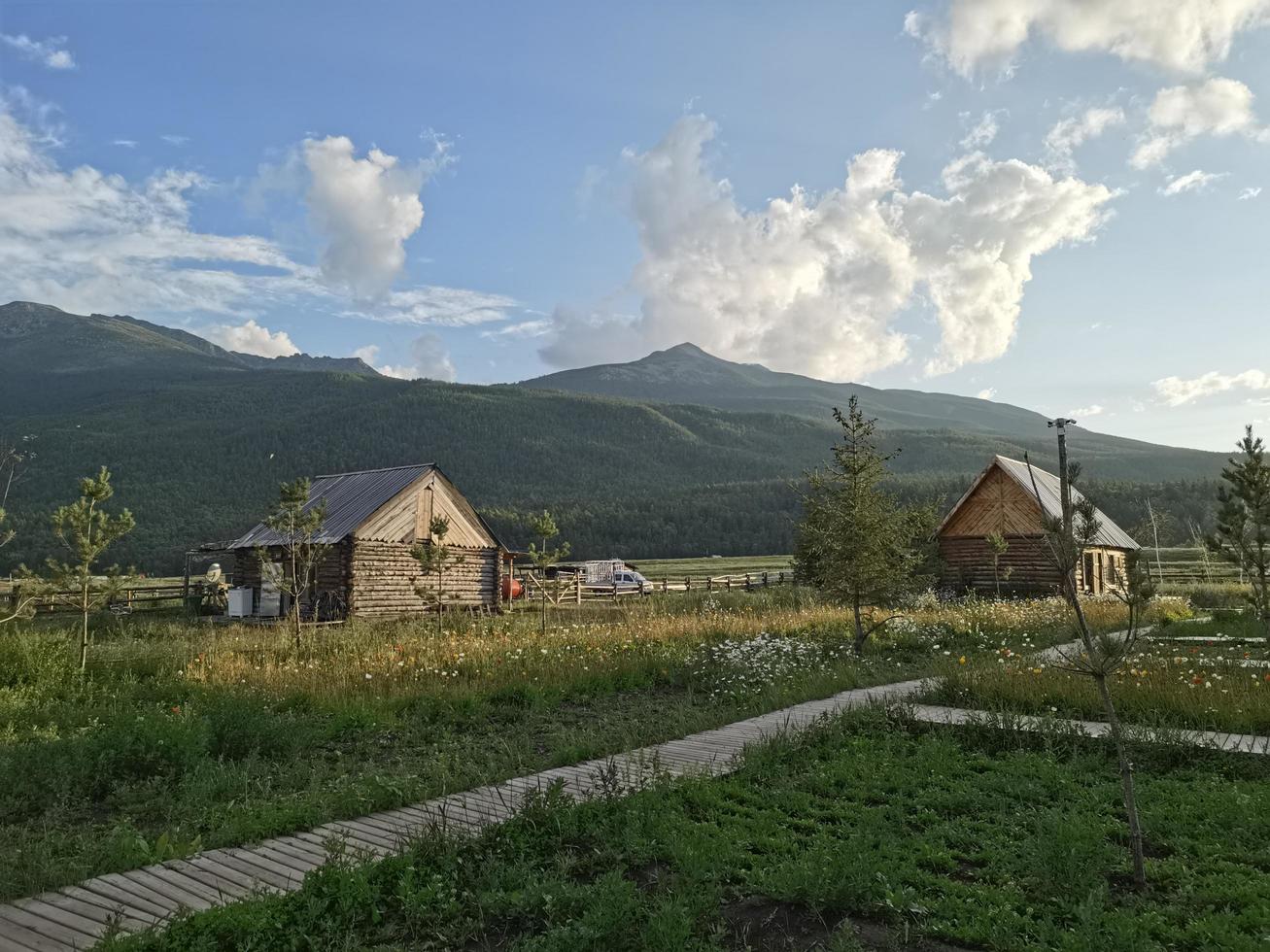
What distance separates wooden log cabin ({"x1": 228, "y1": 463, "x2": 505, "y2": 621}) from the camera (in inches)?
1182

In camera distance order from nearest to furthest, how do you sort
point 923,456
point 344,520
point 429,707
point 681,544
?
point 429,707
point 344,520
point 681,544
point 923,456

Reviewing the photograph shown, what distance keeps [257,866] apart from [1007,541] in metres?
34.8

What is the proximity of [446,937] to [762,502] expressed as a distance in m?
114

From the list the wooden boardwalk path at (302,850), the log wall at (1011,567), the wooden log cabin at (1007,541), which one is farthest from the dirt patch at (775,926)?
the log wall at (1011,567)

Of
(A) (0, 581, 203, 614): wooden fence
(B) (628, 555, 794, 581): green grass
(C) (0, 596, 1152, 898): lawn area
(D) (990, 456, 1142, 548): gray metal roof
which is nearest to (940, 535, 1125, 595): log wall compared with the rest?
(D) (990, 456, 1142, 548): gray metal roof

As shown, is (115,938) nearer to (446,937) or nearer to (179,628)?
(446,937)

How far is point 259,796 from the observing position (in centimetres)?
782

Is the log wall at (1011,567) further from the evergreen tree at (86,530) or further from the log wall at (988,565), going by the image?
the evergreen tree at (86,530)

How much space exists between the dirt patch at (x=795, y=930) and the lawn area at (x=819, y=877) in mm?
16

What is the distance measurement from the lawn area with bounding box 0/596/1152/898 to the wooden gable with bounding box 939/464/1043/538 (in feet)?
42.5

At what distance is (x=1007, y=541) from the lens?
35250mm

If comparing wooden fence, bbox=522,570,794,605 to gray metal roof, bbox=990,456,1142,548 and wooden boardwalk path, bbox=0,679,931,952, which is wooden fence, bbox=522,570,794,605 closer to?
gray metal roof, bbox=990,456,1142,548

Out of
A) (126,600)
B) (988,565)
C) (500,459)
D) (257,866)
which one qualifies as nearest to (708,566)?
(988,565)

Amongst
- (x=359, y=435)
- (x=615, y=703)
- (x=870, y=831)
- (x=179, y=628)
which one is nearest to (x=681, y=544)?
(x=359, y=435)
